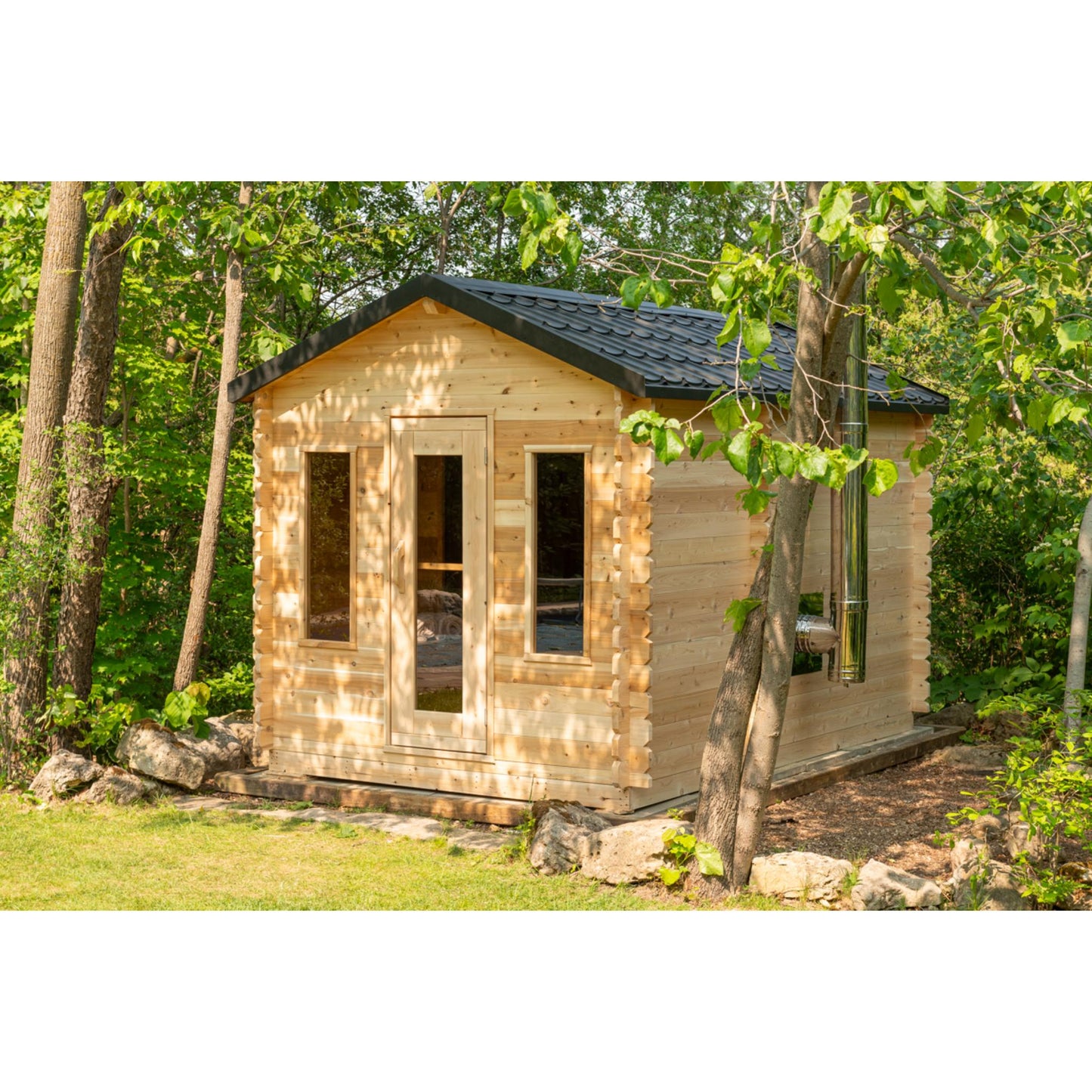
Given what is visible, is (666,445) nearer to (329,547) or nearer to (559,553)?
(559,553)

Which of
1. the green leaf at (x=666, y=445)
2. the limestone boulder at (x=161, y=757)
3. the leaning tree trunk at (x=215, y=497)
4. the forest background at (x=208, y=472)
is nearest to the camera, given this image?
the green leaf at (x=666, y=445)

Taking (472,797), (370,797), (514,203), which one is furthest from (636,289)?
(370,797)

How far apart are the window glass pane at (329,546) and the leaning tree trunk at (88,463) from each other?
5.58 feet

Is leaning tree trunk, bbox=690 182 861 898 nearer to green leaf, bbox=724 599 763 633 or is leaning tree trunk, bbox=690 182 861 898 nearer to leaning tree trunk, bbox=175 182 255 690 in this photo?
green leaf, bbox=724 599 763 633

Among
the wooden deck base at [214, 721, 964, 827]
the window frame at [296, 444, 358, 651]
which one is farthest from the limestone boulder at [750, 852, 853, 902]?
the window frame at [296, 444, 358, 651]

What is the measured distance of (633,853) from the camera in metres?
7.09

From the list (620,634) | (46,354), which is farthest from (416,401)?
(46,354)

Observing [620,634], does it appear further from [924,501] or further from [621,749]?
[924,501]

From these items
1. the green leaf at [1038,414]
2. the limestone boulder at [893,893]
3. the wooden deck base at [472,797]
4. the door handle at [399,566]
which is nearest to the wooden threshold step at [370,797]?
the wooden deck base at [472,797]

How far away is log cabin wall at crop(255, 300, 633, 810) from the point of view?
27.3 ft

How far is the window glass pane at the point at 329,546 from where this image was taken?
9328 mm

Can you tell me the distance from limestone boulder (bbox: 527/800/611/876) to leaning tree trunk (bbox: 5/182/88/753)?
4.31m

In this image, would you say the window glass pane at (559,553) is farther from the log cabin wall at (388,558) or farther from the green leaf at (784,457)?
the green leaf at (784,457)

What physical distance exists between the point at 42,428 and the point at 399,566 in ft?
9.58
